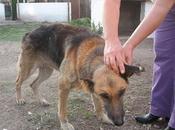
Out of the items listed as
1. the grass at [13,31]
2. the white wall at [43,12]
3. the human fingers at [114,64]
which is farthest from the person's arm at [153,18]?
the white wall at [43,12]

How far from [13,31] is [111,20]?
10106mm

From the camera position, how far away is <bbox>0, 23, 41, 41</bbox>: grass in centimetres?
1210

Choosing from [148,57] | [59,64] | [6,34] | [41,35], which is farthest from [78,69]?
[6,34]

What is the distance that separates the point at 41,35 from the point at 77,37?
706 millimetres

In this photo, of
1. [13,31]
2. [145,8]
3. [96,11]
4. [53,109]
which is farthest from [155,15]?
[13,31]

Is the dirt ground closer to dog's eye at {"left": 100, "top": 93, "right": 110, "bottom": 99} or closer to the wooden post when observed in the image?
dog's eye at {"left": 100, "top": 93, "right": 110, "bottom": 99}

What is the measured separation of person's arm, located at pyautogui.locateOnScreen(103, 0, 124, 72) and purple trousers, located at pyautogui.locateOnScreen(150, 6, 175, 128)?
2.92 feet

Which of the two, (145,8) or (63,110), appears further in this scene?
(145,8)

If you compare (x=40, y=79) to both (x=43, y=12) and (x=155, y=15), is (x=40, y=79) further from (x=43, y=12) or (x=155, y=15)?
(x=43, y=12)

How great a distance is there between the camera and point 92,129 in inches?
203

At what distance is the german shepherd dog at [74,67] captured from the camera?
398cm

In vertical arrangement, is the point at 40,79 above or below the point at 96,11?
below

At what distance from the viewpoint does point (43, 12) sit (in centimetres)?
1702

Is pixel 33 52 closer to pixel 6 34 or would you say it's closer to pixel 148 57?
pixel 148 57
